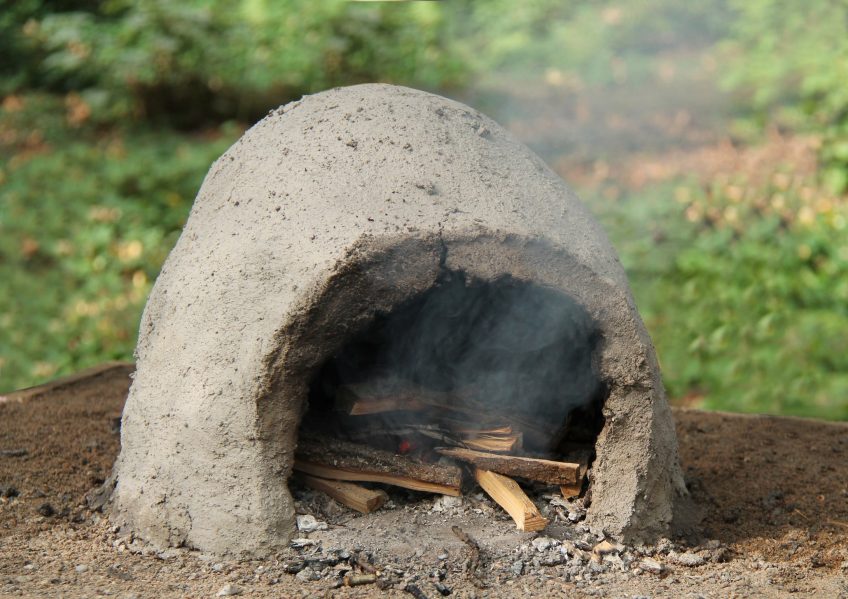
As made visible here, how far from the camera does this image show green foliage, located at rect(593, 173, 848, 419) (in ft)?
18.9

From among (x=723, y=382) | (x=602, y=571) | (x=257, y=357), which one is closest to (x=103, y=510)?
(x=257, y=357)

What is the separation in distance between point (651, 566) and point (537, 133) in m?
7.45

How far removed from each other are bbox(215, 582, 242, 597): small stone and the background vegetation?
3759mm

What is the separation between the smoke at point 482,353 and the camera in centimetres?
327

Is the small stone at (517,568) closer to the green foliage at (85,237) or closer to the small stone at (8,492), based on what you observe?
the small stone at (8,492)

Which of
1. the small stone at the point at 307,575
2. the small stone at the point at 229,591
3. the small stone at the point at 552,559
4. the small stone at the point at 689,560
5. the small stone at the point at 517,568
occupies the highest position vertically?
the small stone at the point at 689,560

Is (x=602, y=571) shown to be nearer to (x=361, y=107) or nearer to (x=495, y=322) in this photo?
(x=495, y=322)

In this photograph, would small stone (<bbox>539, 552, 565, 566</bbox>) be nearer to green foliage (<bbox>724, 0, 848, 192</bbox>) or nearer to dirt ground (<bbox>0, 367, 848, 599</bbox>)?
dirt ground (<bbox>0, 367, 848, 599</bbox>)

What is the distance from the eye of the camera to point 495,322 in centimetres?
332

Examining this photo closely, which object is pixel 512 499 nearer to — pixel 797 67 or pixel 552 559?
pixel 552 559

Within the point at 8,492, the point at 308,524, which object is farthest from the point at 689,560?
the point at 8,492

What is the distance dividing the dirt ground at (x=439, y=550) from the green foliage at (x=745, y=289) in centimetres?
186

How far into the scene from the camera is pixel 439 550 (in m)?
2.95

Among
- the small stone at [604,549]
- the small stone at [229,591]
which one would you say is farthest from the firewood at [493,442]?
the small stone at [229,591]
